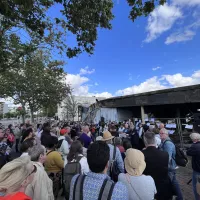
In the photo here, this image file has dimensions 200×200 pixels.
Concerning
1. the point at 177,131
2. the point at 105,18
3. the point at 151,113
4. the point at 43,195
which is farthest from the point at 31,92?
the point at 43,195

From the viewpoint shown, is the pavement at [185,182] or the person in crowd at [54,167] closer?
the person in crowd at [54,167]

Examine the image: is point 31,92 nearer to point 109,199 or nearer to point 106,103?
point 106,103

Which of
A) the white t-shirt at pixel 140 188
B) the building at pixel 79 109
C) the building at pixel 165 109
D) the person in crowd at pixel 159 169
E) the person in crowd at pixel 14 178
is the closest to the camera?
the person in crowd at pixel 14 178

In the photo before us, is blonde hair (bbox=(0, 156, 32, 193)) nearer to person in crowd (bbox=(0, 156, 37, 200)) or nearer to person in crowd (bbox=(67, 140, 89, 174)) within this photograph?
person in crowd (bbox=(0, 156, 37, 200))

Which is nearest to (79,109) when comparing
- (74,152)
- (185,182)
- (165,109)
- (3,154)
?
(165,109)

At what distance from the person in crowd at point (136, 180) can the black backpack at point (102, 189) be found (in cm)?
69

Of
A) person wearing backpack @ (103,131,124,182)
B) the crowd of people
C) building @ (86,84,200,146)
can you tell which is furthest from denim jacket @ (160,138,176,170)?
building @ (86,84,200,146)

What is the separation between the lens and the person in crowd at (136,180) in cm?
230

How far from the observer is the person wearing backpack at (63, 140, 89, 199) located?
11.9 ft

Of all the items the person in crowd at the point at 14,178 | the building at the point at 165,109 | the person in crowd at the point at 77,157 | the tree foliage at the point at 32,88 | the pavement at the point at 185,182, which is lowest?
the pavement at the point at 185,182

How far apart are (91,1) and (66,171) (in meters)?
4.24

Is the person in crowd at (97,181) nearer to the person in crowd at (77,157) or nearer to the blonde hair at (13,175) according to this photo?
the blonde hair at (13,175)

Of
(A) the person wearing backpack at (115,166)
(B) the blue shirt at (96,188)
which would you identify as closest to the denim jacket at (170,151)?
(A) the person wearing backpack at (115,166)

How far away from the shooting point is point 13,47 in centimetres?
763
